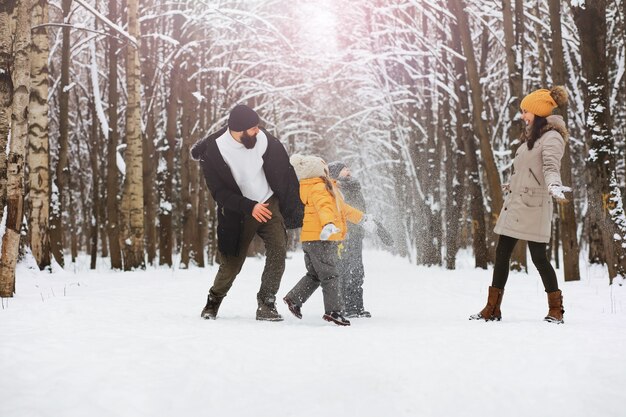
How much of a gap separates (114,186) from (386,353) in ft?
40.6

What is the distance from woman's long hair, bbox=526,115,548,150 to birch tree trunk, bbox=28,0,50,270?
7.05 meters

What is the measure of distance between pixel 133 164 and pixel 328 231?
30.2 ft

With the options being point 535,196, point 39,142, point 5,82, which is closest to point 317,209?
point 535,196

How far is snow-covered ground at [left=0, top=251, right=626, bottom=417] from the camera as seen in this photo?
2732 mm

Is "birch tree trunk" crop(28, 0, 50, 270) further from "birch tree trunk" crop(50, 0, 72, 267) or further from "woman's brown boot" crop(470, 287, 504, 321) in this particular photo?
"woman's brown boot" crop(470, 287, 504, 321)

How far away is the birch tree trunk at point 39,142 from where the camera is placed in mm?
9031

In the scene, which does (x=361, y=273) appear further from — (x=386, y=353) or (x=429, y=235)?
(x=429, y=235)

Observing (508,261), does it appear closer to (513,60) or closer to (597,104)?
(597,104)

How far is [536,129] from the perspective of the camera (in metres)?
4.96

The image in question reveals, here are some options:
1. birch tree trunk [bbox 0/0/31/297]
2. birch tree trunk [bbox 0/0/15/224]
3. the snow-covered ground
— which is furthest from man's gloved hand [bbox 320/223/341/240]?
birch tree trunk [bbox 0/0/15/224]

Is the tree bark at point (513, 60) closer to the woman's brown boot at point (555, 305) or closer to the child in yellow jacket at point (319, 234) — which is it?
A: the woman's brown boot at point (555, 305)

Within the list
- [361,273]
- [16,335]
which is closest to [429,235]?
[361,273]

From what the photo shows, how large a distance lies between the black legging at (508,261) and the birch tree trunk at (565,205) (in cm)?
488

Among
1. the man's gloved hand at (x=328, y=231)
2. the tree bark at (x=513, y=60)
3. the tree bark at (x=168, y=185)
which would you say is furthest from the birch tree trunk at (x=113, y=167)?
the man's gloved hand at (x=328, y=231)
